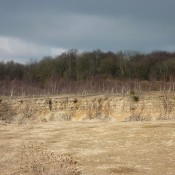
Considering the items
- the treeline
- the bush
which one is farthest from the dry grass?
the treeline

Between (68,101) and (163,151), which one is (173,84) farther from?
(163,151)

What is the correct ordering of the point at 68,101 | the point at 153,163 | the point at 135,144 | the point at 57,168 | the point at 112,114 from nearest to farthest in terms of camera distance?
the point at 57,168
the point at 153,163
the point at 135,144
the point at 112,114
the point at 68,101

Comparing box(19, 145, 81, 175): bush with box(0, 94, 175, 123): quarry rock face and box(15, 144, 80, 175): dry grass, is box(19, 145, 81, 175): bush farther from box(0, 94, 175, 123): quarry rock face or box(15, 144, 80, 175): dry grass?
box(0, 94, 175, 123): quarry rock face

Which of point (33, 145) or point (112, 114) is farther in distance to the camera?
point (112, 114)

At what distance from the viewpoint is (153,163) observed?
21250 millimetres

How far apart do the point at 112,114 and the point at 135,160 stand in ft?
96.0

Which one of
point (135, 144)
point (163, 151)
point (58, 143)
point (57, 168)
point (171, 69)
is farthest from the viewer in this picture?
point (171, 69)

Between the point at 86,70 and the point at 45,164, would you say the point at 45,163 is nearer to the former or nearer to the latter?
the point at 45,164

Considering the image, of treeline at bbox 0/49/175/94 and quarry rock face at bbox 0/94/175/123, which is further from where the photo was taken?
treeline at bbox 0/49/175/94

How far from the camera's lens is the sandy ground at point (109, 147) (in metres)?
Result: 20.5

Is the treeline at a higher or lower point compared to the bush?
higher

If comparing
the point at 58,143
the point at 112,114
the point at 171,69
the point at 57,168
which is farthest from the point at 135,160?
the point at 171,69

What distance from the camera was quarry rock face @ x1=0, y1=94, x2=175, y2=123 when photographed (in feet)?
160

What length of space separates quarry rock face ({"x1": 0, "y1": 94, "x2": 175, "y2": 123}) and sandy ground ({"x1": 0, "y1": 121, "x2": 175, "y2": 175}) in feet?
47.5
